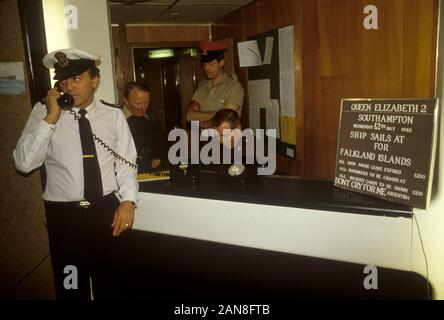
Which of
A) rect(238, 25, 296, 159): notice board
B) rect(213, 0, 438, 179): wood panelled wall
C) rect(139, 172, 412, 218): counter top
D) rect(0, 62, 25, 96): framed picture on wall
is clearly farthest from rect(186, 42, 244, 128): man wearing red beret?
rect(0, 62, 25, 96): framed picture on wall

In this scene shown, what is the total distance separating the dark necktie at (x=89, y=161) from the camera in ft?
5.62

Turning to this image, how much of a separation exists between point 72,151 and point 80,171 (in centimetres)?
10

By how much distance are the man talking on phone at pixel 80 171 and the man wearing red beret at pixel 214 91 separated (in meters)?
1.44

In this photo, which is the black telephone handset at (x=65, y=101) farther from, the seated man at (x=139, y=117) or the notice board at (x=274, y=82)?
the notice board at (x=274, y=82)

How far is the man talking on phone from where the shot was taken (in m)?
1.65

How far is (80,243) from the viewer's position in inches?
69.0

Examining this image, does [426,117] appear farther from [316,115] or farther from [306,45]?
[306,45]

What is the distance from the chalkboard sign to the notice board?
4.23 ft

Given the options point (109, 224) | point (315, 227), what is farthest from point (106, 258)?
point (315, 227)

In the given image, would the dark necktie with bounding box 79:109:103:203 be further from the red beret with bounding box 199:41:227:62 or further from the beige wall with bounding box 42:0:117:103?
the red beret with bounding box 199:41:227:62

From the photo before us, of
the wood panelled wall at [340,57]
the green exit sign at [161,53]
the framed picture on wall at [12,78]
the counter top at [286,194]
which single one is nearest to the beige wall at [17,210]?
the framed picture on wall at [12,78]

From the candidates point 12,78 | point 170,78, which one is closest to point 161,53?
point 170,78

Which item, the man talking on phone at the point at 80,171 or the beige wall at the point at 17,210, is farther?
the beige wall at the point at 17,210

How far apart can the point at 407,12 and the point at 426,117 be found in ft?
2.31
